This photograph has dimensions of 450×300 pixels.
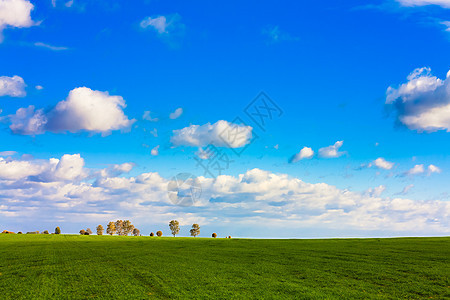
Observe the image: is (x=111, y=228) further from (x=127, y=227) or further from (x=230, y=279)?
(x=230, y=279)

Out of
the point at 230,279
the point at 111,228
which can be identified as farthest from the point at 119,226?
the point at 230,279

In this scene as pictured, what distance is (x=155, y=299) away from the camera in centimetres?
1606

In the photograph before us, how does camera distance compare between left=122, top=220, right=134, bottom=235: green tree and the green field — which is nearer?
the green field

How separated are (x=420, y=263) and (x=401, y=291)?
36.7 ft

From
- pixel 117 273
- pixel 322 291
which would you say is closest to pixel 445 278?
pixel 322 291

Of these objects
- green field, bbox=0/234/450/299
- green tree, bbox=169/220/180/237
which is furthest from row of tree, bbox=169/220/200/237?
green field, bbox=0/234/450/299

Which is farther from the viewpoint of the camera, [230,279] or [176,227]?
[176,227]

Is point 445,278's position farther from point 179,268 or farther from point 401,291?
point 179,268

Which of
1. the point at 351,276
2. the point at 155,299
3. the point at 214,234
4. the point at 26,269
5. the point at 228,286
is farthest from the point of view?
the point at 214,234

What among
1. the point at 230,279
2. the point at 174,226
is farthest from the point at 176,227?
the point at 230,279

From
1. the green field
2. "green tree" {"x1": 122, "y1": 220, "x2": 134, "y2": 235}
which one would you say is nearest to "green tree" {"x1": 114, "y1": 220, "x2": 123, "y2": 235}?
"green tree" {"x1": 122, "y1": 220, "x2": 134, "y2": 235}

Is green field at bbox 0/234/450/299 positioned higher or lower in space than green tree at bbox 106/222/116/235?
lower

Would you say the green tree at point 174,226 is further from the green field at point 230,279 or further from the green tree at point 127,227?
the green field at point 230,279

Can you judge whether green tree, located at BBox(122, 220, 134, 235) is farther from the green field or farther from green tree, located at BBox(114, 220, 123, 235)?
the green field
